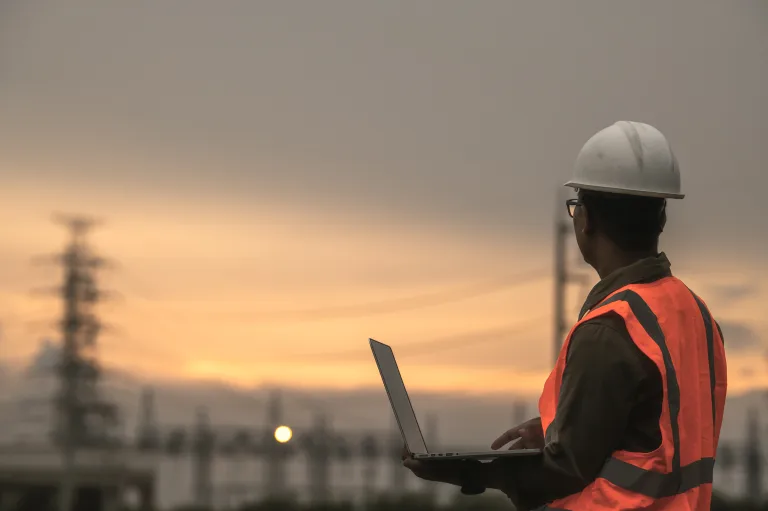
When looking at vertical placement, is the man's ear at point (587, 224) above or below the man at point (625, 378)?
above

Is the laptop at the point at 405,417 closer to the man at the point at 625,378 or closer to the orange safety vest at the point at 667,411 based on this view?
the man at the point at 625,378

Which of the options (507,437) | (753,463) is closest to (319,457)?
(753,463)

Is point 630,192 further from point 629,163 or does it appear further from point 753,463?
point 753,463

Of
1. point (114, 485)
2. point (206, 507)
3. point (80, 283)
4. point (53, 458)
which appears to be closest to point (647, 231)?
point (114, 485)

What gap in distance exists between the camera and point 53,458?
1790 inches

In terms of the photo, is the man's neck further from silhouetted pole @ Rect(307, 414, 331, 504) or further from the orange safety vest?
silhouetted pole @ Rect(307, 414, 331, 504)

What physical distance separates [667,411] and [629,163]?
34.5 inches

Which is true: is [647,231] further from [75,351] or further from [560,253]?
[75,351]

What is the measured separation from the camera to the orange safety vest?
14.6ft

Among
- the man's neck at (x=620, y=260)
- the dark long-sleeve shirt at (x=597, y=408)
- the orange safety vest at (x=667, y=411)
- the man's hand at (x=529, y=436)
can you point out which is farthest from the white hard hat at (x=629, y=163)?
the man's hand at (x=529, y=436)

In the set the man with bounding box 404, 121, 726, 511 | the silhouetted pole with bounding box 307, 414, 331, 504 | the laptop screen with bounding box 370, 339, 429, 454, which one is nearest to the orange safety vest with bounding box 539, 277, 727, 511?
the man with bounding box 404, 121, 726, 511

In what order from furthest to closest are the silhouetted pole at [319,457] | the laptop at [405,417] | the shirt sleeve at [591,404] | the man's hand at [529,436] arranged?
1. the silhouetted pole at [319,457]
2. the man's hand at [529,436]
3. the laptop at [405,417]
4. the shirt sleeve at [591,404]

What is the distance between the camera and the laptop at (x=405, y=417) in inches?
178

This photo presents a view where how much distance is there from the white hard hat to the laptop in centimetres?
89
